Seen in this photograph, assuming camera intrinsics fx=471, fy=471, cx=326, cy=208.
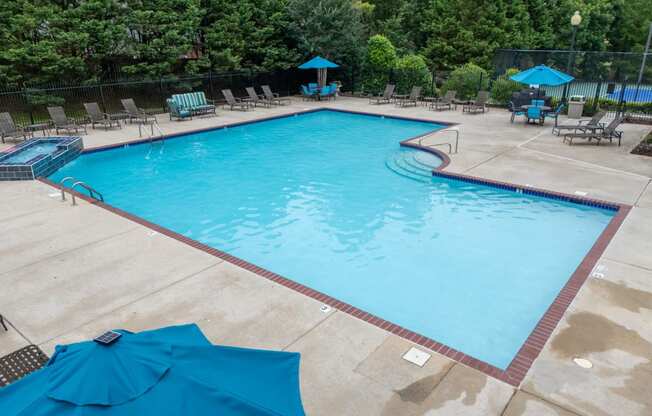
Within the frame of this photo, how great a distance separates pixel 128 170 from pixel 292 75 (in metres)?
14.5

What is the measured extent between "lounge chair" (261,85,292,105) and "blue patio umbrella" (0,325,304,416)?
2032 centimetres

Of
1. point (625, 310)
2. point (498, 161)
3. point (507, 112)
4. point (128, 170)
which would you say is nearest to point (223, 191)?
point (128, 170)

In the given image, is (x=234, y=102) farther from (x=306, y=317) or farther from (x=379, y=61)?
(x=306, y=317)

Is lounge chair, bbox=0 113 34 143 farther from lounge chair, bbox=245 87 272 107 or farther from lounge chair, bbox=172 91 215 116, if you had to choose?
lounge chair, bbox=245 87 272 107

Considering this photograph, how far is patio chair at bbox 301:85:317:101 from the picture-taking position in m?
23.6

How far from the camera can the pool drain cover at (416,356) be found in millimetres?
4629

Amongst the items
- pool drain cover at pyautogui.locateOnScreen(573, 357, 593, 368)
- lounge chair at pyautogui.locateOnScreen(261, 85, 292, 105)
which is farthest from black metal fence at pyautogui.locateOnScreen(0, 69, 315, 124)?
pool drain cover at pyautogui.locateOnScreen(573, 357, 593, 368)

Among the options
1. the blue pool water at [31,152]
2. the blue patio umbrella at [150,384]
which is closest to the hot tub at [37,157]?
the blue pool water at [31,152]

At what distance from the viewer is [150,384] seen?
2145 millimetres

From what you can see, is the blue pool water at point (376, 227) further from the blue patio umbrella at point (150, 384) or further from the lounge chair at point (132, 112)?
the blue patio umbrella at point (150, 384)

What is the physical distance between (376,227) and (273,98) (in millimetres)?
14893

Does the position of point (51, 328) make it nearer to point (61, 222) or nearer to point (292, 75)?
point (61, 222)

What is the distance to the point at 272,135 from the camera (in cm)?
1688

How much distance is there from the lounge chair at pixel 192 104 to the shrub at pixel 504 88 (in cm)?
1233
